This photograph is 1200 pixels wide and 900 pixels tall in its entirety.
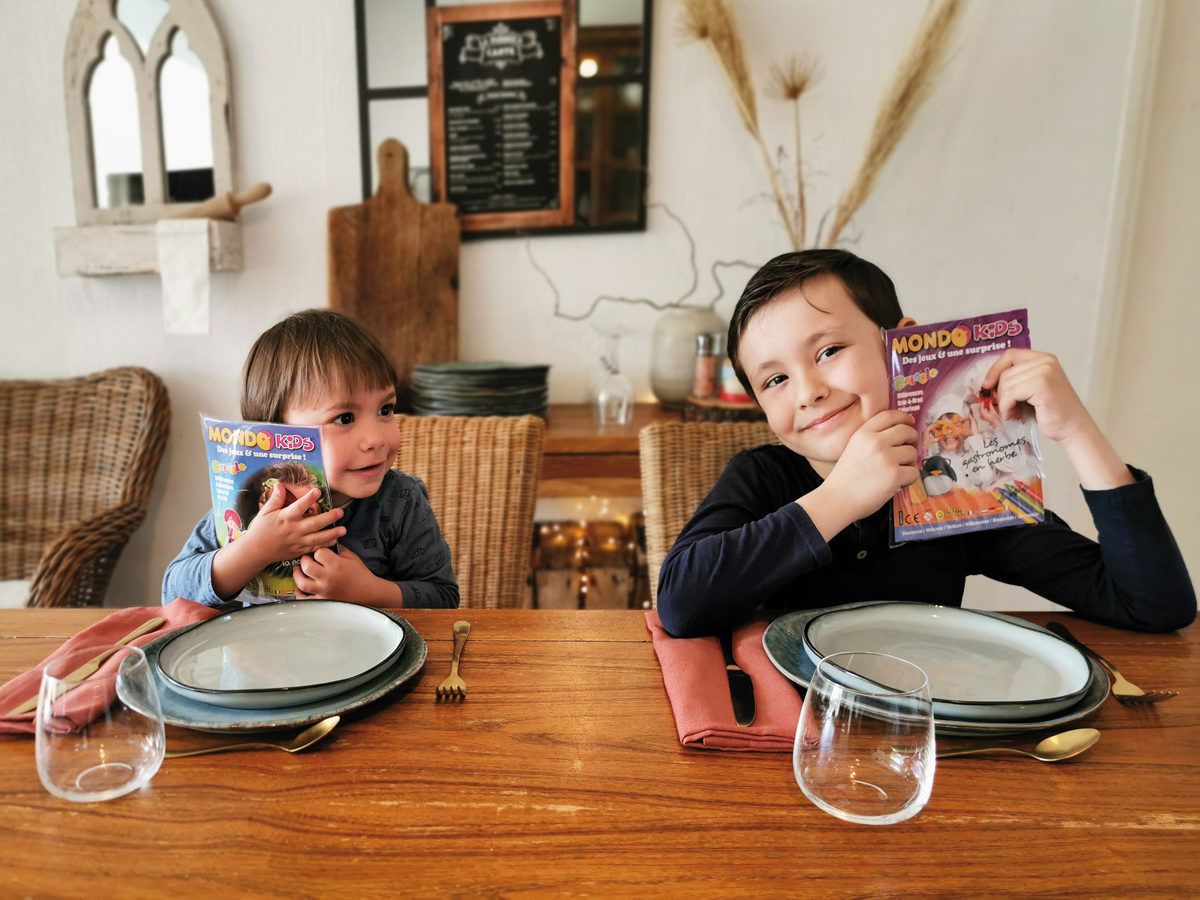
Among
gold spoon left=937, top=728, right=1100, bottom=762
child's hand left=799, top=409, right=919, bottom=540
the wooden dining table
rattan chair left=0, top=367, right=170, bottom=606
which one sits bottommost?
rattan chair left=0, top=367, right=170, bottom=606

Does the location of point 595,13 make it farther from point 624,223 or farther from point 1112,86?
point 1112,86

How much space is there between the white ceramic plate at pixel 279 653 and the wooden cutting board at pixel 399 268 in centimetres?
142

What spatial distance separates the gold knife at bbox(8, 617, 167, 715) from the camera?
58cm

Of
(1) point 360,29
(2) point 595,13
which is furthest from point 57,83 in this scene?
(2) point 595,13

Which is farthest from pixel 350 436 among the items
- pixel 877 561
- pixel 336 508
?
pixel 877 561

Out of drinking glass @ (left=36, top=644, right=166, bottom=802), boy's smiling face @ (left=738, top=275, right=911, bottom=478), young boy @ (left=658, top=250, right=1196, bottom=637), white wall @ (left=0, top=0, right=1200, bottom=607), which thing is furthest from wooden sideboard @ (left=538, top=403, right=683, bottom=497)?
drinking glass @ (left=36, top=644, right=166, bottom=802)

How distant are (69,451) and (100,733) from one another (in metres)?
2.04

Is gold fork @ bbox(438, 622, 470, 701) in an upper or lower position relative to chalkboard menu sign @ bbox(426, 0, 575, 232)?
lower

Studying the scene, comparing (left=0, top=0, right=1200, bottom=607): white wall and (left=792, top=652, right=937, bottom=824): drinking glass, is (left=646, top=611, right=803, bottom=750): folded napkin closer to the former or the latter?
(left=792, top=652, right=937, bottom=824): drinking glass

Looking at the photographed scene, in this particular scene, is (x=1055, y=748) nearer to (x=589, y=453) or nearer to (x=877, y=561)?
(x=877, y=561)

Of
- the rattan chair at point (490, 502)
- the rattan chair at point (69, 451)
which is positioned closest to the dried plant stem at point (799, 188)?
the rattan chair at point (490, 502)

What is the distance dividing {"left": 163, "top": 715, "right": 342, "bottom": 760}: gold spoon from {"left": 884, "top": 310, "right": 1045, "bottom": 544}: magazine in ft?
2.12

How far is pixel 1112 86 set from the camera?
2.12 meters

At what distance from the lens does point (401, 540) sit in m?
1.19
